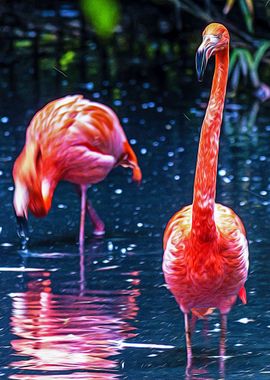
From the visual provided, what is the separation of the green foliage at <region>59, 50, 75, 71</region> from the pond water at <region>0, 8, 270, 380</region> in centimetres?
240

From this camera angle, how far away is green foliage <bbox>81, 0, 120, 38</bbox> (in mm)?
1893

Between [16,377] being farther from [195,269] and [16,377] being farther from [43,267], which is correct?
[43,267]

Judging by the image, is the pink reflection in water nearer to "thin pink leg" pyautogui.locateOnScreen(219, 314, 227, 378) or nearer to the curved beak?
"thin pink leg" pyautogui.locateOnScreen(219, 314, 227, 378)

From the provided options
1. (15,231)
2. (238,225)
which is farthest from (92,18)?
(15,231)

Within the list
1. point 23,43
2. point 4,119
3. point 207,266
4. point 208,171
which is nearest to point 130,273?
point 207,266

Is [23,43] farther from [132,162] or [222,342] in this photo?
[222,342]

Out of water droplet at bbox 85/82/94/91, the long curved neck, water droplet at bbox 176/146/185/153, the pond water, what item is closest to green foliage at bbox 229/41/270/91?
the pond water

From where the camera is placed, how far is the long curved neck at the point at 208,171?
11.7 feet

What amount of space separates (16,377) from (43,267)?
166 cm

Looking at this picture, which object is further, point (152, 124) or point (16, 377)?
point (152, 124)

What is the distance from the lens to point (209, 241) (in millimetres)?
3617

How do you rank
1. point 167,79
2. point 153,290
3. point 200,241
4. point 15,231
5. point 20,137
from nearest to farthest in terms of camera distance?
point 200,241 < point 153,290 < point 15,231 < point 20,137 < point 167,79

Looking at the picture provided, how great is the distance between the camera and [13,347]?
4.11 m

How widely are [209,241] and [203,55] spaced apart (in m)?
0.67
